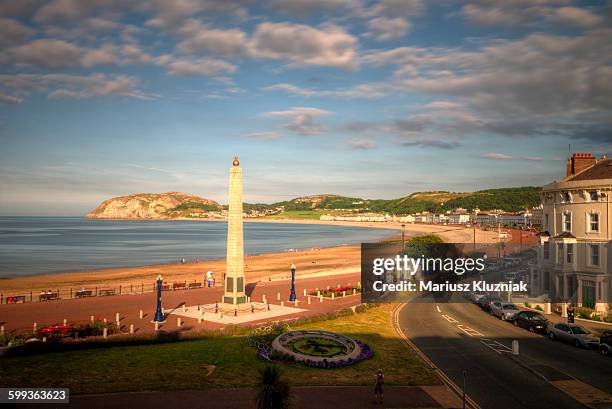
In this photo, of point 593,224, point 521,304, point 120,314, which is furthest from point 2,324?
point 593,224

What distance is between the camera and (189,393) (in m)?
18.2

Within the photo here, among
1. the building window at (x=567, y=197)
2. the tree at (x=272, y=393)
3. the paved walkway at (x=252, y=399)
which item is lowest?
the paved walkway at (x=252, y=399)

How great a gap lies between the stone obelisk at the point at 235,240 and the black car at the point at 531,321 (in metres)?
20.1

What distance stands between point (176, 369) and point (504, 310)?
24927 millimetres

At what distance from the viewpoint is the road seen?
18.3 metres

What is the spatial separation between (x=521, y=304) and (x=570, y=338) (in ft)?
43.0

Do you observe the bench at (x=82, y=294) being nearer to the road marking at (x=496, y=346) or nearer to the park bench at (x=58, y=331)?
the park bench at (x=58, y=331)

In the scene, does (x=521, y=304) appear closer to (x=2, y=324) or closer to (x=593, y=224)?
(x=593, y=224)

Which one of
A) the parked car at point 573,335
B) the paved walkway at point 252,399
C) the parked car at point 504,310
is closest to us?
the paved walkway at point 252,399

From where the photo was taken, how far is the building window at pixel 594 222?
36250 mm

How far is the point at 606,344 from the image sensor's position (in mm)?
24594

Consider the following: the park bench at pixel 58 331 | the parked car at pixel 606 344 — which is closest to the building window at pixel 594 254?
the parked car at pixel 606 344

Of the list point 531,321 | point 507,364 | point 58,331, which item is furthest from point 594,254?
point 58,331

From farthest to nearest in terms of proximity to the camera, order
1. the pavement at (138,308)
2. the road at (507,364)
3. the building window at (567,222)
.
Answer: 1. the building window at (567,222)
2. the pavement at (138,308)
3. the road at (507,364)
